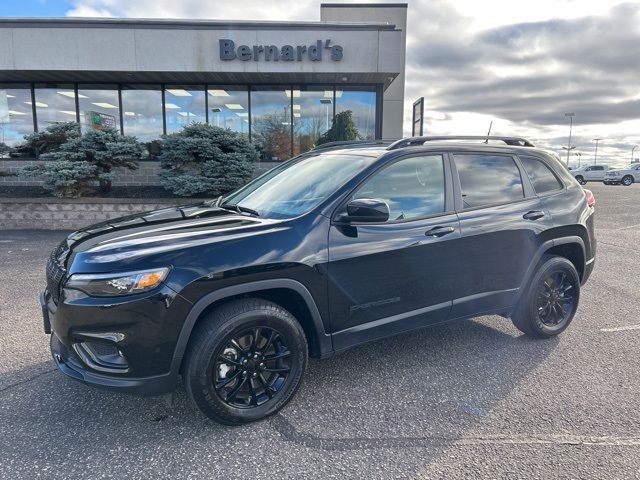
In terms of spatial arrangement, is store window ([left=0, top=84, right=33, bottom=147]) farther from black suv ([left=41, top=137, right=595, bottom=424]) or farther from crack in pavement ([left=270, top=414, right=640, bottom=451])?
crack in pavement ([left=270, top=414, right=640, bottom=451])

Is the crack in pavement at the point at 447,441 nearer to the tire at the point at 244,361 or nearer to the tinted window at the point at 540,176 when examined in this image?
the tire at the point at 244,361

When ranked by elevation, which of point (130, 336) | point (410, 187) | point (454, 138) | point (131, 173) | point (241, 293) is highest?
point (454, 138)

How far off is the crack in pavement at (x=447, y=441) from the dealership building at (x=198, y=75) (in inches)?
449

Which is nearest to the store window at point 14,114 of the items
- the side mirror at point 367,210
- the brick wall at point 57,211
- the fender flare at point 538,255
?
the brick wall at point 57,211

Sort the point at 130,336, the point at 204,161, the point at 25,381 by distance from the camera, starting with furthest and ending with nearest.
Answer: the point at 204,161 → the point at 25,381 → the point at 130,336

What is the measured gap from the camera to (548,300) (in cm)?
410

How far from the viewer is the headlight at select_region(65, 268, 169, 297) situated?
8.00 ft

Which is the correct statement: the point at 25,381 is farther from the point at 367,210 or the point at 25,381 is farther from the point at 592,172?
the point at 592,172

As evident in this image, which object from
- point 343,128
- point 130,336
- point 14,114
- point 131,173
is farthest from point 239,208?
point 14,114

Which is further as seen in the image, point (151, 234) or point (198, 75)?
point (198, 75)

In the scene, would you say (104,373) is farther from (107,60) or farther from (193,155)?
(107,60)

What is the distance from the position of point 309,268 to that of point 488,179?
1916 mm

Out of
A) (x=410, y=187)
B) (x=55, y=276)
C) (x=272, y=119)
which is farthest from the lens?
(x=272, y=119)

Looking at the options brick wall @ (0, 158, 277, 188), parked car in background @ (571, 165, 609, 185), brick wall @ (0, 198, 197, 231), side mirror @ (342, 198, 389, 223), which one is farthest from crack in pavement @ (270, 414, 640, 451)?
parked car in background @ (571, 165, 609, 185)
